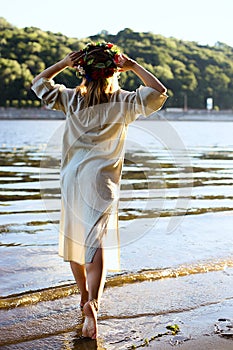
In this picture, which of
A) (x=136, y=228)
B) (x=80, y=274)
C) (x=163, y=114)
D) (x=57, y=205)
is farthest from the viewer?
(x=163, y=114)

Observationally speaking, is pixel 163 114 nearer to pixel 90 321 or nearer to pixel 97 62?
pixel 97 62

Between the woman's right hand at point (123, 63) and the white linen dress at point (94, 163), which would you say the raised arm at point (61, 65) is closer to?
the white linen dress at point (94, 163)

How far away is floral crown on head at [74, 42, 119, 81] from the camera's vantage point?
11.9 feet

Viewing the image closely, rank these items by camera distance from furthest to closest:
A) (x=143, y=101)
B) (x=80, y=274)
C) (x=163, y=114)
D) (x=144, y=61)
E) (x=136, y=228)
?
(x=144, y=61), (x=163, y=114), (x=136, y=228), (x=80, y=274), (x=143, y=101)

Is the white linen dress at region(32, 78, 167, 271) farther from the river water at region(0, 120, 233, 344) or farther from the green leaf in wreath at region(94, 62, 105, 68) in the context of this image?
the river water at region(0, 120, 233, 344)

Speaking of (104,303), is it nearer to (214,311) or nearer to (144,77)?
(214,311)

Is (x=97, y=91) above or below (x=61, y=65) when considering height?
below

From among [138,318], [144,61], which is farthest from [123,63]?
[144,61]

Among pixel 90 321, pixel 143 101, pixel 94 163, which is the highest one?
pixel 143 101

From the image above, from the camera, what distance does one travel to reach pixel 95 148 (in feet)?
11.9

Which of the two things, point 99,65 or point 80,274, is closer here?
point 99,65

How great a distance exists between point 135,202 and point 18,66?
3721 inches

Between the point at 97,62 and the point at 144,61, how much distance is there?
110 m

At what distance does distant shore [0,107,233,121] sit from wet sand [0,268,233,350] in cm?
7226
